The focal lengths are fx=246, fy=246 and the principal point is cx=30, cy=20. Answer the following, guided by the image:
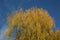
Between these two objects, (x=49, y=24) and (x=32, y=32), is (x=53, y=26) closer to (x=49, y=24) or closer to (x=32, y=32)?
(x=49, y=24)

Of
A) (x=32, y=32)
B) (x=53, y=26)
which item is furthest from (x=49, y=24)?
(x=32, y=32)

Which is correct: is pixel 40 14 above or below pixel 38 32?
above

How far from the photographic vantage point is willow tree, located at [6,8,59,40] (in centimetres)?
636

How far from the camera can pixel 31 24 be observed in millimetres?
6492

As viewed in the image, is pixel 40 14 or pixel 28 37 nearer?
pixel 28 37

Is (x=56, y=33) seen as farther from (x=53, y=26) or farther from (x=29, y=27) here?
(x=29, y=27)

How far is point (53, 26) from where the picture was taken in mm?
6754

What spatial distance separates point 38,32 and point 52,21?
63cm

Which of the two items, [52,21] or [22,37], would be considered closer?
[22,37]

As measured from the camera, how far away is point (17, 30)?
6457 mm

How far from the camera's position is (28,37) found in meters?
6.30

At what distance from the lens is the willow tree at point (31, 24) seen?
636 cm

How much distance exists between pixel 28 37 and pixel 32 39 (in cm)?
12

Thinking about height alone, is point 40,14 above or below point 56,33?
above
